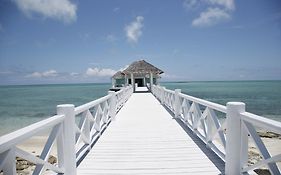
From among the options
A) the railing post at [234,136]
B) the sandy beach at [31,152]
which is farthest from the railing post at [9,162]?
the sandy beach at [31,152]

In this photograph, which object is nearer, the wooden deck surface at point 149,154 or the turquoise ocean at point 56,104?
the wooden deck surface at point 149,154

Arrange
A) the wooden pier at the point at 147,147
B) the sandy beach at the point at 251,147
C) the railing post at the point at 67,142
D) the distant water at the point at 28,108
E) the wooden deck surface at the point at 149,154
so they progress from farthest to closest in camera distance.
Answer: the distant water at the point at 28,108, the sandy beach at the point at 251,147, the wooden deck surface at the point at 149,154, the railing post at the point at 67,142, the wooden pier at the point at 147,147

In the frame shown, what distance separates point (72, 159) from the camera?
3.36m

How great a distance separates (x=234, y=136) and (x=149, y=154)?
1859 millimetres

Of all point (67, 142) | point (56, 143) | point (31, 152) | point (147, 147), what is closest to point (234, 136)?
point (147, 147)

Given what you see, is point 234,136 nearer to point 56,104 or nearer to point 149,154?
point 149,154

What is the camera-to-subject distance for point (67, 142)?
3.25m

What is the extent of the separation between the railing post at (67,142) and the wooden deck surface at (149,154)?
402mm

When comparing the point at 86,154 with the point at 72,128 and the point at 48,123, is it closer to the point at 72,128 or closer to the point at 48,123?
the point at 72,128

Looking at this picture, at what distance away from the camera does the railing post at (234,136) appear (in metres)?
3.18

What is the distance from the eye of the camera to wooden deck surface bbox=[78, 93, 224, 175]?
3.73 metres

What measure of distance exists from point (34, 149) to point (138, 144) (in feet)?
37.1

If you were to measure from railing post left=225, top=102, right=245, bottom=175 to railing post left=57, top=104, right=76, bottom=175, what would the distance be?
7.76ft

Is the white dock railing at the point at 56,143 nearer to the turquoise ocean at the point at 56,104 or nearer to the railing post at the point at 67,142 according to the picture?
the railing post at the point at 67,142
